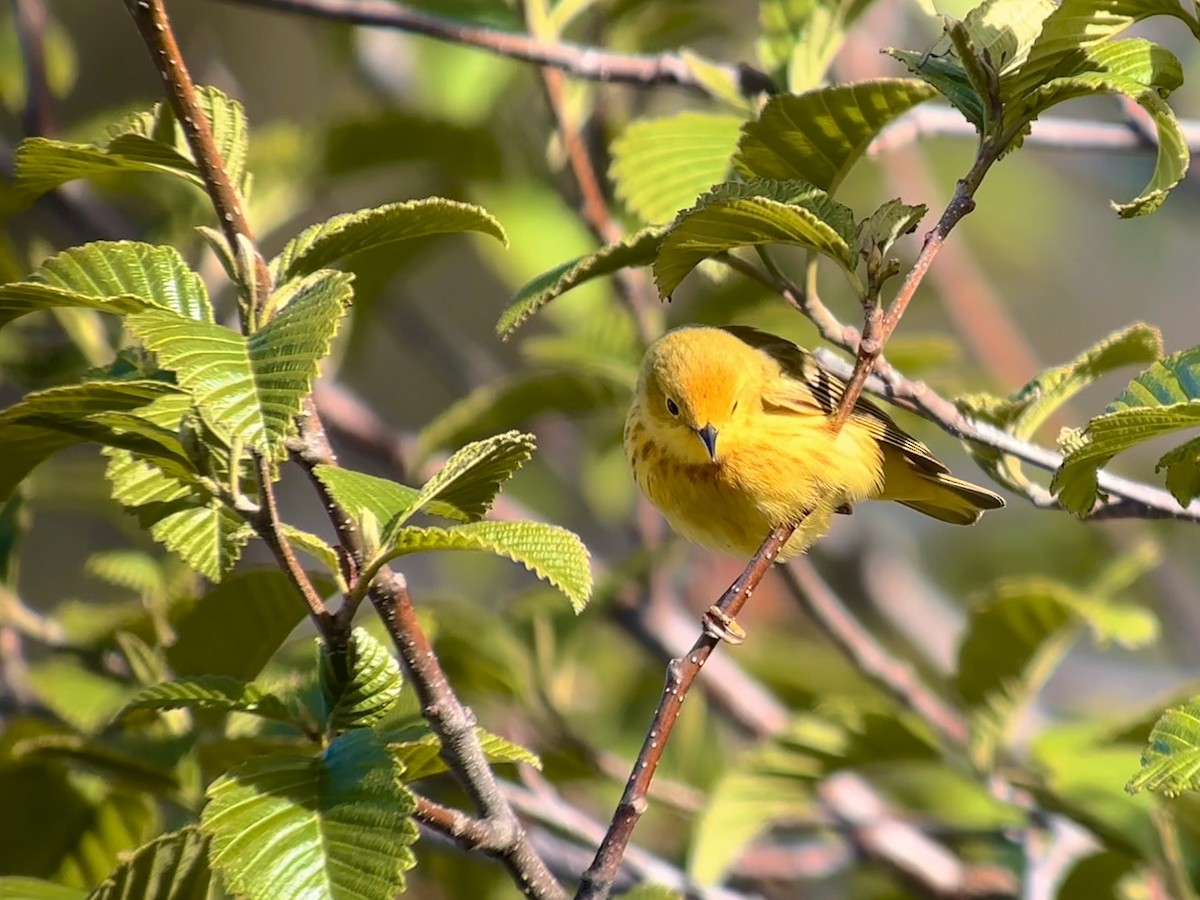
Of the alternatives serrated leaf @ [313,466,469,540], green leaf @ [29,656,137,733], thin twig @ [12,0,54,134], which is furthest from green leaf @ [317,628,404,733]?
thin twig @ [12,0,54,134]

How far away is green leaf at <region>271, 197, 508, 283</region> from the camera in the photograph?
1.47m

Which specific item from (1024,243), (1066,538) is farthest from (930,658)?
(1024,243)

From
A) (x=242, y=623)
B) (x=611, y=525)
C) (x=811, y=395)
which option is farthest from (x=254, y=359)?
(x=611, y=525)

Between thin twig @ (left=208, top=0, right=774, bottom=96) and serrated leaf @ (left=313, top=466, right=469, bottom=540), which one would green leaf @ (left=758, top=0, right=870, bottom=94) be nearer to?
thin twig @ (left=208, top=0, right=774, bottom=96)

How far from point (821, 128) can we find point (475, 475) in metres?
0.62

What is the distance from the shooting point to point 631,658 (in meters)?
4.33

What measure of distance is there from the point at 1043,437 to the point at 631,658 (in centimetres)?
155

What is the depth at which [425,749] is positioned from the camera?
1521 mm

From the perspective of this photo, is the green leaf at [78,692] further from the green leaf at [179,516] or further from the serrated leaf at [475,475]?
the serrated leaf at [475,475]

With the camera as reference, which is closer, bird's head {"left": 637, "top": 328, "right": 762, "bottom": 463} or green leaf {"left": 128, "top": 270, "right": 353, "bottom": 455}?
green leaf {"left": 128, "top": 270, "right": 353, "bottom": 455}

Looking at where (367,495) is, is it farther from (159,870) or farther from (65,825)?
(65,825)

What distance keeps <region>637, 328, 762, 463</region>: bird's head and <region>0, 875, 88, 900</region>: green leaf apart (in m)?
1.35

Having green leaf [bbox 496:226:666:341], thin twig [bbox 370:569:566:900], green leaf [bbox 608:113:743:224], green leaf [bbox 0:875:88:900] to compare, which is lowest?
green leaf [bbox 0:875:88:900]

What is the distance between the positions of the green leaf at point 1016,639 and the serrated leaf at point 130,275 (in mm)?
1625
